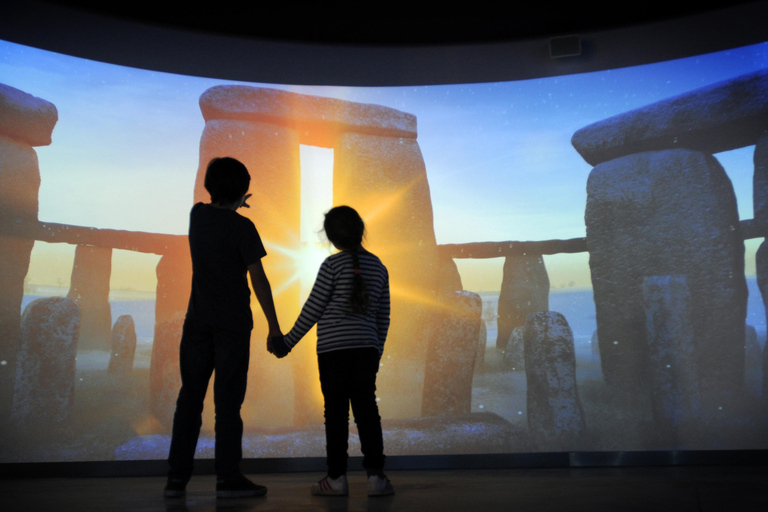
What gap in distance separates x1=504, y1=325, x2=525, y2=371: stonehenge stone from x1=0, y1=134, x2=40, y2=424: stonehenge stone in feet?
8.05

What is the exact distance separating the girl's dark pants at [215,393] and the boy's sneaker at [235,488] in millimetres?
18

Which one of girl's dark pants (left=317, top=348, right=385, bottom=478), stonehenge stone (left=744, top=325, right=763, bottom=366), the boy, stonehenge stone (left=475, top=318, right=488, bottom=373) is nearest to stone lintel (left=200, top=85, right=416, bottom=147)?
stonehenge stone (left=475, top=318, right=488, bottom=373)

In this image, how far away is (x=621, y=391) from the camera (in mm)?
3285

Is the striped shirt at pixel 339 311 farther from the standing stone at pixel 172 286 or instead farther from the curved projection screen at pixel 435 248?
the standing stone at pixel 172 286

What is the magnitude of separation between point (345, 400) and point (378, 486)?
27 cm

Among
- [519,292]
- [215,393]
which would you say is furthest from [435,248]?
[215,393]

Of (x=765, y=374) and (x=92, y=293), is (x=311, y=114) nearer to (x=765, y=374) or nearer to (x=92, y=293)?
(x=92, y=293)

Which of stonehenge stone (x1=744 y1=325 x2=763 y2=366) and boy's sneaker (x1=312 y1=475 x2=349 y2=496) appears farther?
stonehenge stone (x1=744 y1=325 x2=763 y2=366)

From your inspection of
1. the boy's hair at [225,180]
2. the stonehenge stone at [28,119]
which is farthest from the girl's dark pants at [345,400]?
the stonehenge stone at [28,119]

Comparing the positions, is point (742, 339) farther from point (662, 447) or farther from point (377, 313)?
point (377, 313)

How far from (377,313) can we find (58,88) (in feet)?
7.23

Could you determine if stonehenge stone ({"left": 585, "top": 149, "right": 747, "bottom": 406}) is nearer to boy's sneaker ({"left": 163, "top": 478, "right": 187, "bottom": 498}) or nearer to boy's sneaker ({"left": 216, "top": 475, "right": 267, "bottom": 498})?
boy's sneaker ({"left": 216, "top": 475, "right": 267, "bottom": 498})

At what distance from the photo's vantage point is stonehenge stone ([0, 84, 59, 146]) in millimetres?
3102

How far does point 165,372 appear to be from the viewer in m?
3.16
